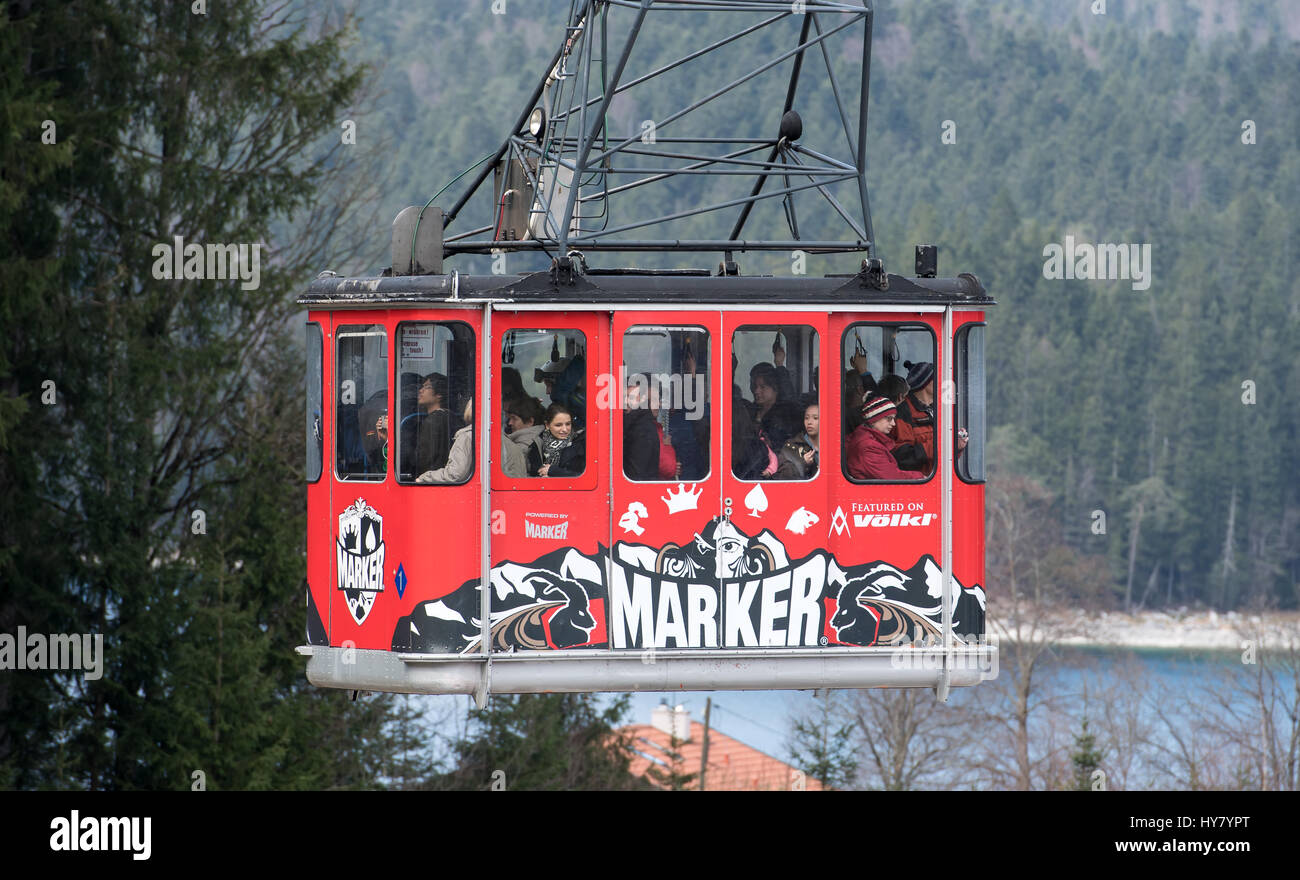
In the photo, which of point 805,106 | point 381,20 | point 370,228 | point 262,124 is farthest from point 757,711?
point 381,20

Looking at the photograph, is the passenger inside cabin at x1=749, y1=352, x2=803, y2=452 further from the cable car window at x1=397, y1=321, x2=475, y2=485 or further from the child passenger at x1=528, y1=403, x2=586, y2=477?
the cable car window at x1=397, y1=321, x2=475, y2=485

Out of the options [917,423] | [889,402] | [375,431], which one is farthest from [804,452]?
[375,431]

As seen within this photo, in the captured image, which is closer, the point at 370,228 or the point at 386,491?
the point at 386,491

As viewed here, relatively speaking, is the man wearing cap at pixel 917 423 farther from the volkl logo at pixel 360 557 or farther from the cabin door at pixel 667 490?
the volkl logo at pixel 360 557

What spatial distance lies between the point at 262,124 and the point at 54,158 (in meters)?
7.26

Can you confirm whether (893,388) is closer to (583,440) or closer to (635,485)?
(635,485)

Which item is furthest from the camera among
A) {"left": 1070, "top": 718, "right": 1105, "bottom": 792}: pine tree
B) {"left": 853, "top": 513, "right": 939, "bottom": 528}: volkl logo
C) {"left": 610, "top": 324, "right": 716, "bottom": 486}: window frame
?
{"left": 1070, "top": 718, "right": 1105, "bottom": 792}: pine tree

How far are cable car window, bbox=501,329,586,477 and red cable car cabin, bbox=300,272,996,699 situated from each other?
0.04ft

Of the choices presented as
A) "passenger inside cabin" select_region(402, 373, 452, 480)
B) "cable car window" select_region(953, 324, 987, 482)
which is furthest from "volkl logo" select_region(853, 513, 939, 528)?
"passenger inside cabin" select_region(402, 373, 452, 480)

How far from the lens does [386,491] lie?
10195 mm

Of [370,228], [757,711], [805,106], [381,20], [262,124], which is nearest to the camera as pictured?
[262,124]

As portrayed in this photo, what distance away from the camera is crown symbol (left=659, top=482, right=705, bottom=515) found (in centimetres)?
1009

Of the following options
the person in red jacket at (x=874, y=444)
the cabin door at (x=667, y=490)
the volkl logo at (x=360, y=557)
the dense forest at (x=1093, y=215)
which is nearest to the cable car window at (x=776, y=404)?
the cabin door at (x=667, y=490)
